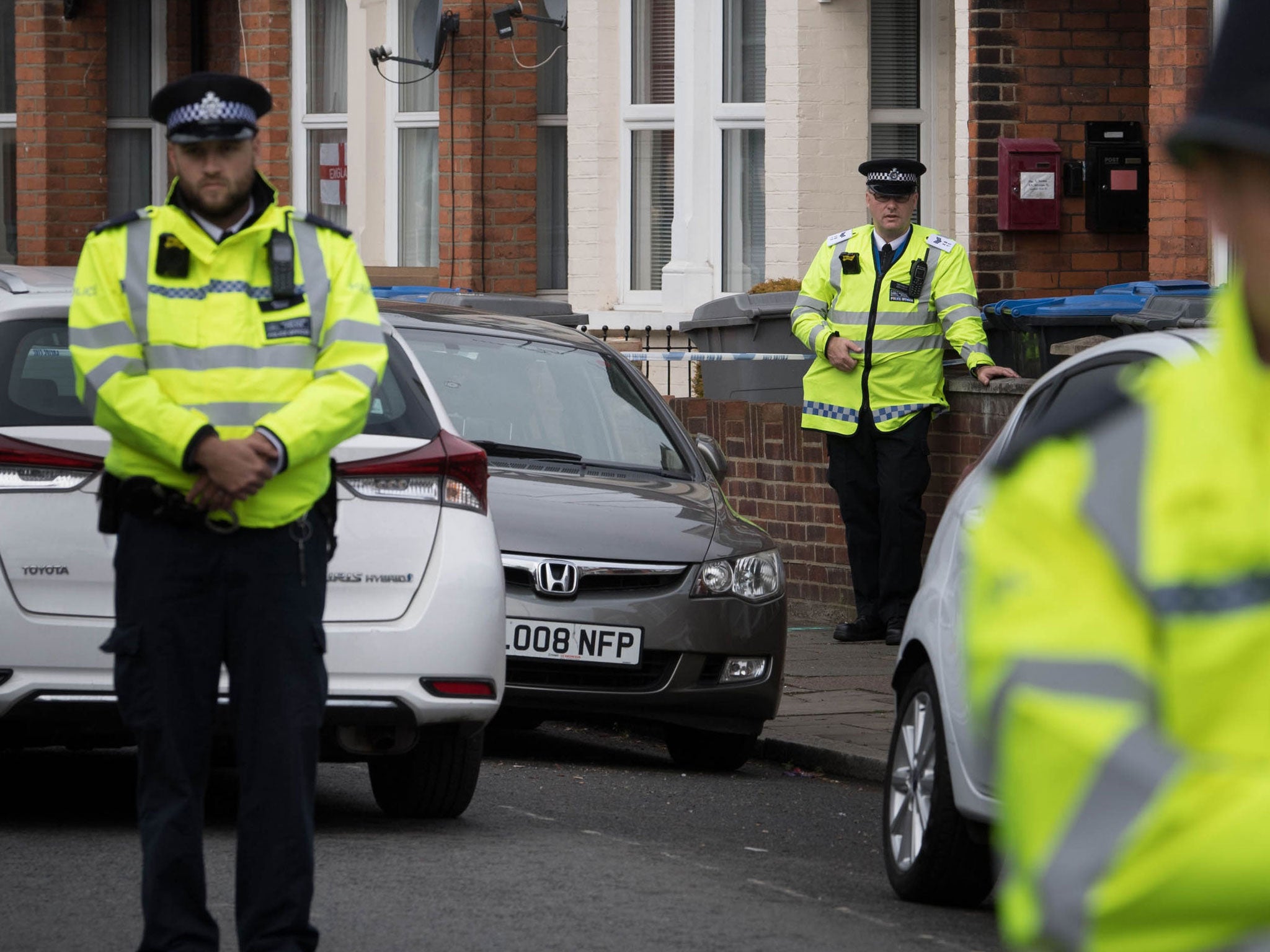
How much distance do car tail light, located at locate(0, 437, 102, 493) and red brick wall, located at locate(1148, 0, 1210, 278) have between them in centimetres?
669

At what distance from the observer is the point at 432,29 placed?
1711 cm

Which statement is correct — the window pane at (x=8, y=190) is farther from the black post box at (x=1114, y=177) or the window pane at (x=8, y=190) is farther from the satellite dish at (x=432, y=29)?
the black post box at (x=1114, y=177)

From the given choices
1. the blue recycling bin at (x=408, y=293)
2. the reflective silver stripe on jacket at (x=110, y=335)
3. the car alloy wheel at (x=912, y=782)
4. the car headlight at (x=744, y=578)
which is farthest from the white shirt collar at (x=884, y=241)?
the reflective silver stripe on jacket at (x=110, y=335)

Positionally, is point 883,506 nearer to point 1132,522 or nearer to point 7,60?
point 1132,522

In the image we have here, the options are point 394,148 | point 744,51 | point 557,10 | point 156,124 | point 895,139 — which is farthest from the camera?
point 156,124

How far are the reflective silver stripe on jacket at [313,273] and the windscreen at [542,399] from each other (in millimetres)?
3992

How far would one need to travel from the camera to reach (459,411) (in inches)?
350

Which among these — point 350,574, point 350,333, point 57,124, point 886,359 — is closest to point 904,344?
point 886,359

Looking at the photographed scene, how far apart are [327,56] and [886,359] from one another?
920cm

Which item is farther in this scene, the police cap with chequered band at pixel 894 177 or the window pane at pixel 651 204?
the window pane at pixel 651 204

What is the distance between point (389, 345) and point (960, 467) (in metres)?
5.15

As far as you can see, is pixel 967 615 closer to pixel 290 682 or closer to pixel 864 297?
pixel 290 682

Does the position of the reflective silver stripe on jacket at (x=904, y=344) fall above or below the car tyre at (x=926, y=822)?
above

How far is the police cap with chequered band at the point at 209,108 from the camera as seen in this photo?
4.64m
